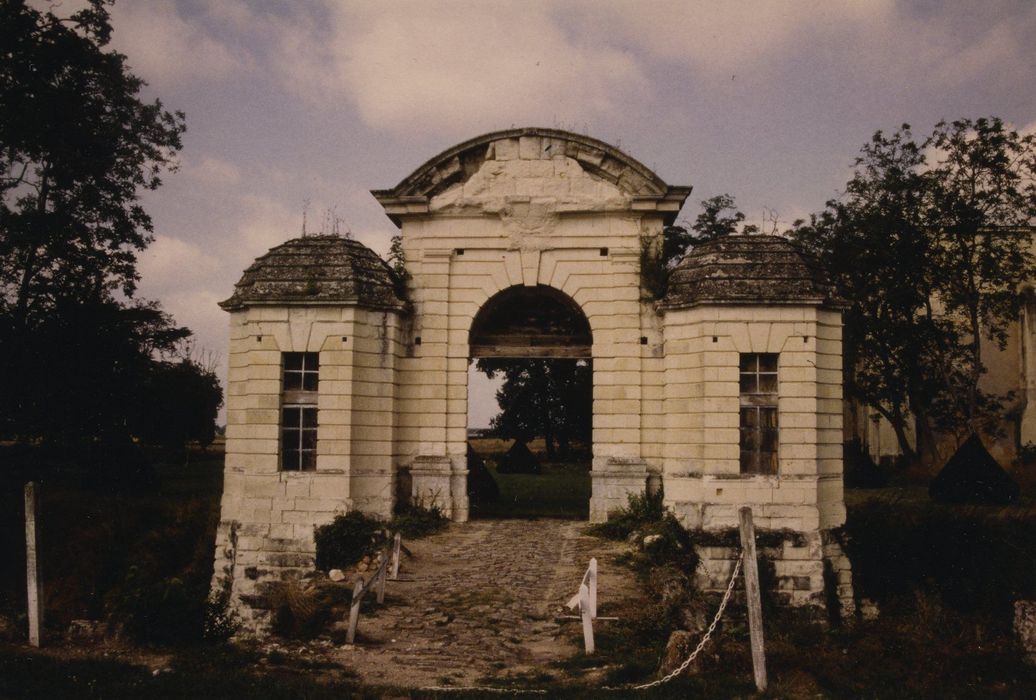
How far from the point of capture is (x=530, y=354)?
55.1 feet

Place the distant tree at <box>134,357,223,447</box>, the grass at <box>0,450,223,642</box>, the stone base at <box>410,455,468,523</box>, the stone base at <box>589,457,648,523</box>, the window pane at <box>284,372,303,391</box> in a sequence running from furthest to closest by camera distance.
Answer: the distant tree at <box>134,357,223,447</box>
the stone base at <box>410,455,468,523</box>
the stone base at <box>589,457,648,523</box>
the grass at <box>0,450,223,642</box>
the window pane at <box>284,372,303,391</box>

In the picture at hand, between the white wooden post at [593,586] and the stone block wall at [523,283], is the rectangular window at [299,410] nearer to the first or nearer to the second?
the stone block wall at [523,283]

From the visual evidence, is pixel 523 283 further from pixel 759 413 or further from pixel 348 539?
pixel 348 539

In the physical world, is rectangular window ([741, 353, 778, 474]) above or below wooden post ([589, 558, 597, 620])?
above

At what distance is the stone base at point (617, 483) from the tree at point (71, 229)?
43.7ft

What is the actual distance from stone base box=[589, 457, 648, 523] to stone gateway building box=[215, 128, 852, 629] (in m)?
0.04

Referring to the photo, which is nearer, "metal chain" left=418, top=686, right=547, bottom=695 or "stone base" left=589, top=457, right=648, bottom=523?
"metal chain" left=418, top=686, right=547, bottom=695

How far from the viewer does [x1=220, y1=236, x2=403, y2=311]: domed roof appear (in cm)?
1455

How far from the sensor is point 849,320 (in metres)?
24.5

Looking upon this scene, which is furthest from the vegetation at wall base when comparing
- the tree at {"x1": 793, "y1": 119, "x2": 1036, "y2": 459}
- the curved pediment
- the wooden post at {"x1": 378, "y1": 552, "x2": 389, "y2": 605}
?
the tree at {"x1": 793, "y1": 119, "x2": 1036, "y2": 459}

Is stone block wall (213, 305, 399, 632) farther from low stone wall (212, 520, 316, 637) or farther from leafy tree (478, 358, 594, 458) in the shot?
leafy tree (478, 358, 594, 458)

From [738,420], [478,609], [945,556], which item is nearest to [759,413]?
[738,420]

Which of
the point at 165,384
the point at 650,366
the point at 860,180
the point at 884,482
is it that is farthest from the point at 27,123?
the point at 884,482

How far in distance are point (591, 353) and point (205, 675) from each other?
9357mm
